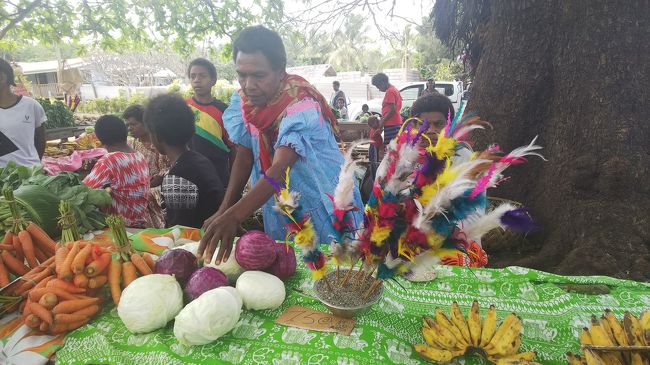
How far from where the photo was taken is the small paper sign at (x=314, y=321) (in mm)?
1271

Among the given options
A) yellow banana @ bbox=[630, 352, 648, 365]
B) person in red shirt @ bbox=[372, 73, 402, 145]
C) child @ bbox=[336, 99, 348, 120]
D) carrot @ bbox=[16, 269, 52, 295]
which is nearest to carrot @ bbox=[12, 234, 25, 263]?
carrot @ bbox=[16, 269, 52, 295]

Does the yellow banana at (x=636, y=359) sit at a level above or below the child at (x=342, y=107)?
below

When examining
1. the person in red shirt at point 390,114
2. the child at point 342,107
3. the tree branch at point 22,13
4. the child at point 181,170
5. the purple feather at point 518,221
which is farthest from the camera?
the child at point 342,107

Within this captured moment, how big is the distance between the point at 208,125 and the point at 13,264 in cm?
200

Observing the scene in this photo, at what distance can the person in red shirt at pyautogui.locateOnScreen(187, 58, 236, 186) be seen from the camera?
3371 mm

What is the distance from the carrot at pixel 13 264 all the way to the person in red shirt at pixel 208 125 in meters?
1.79

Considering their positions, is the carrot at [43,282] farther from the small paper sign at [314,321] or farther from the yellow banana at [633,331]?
the yellow banana at [633,331]

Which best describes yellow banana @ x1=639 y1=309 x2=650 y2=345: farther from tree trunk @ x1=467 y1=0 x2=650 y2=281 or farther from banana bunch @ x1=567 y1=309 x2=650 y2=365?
tree trunk @ x1=467 y1=0 x2=650 y2=281

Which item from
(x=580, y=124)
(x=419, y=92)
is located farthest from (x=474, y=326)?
(x=419, y=92)

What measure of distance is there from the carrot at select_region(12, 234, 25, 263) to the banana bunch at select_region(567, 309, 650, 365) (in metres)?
2.11

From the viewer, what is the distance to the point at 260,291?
1370 millimetres

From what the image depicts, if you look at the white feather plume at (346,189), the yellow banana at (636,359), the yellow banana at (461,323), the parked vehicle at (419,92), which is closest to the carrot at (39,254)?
the white feather plume at (346,189)

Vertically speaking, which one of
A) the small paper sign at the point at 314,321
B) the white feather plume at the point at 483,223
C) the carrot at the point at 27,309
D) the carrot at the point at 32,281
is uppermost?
the white feather plume at the point at 483,223

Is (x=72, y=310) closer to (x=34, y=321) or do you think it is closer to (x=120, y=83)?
(x=34, y=321)
